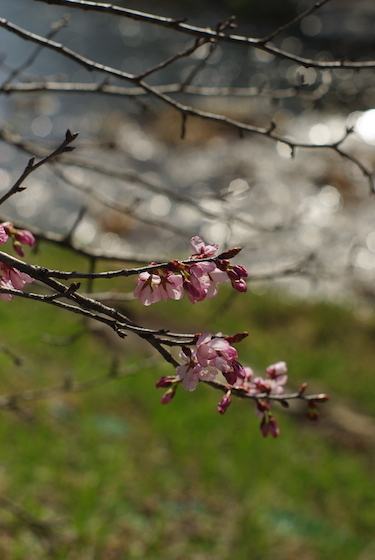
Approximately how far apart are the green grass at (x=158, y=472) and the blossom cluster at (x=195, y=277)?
1222 millimetres

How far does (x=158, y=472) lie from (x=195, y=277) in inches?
118

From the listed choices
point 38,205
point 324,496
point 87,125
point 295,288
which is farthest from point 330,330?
point 87,125

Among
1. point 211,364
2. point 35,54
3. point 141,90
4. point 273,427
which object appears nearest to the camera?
point 211,364

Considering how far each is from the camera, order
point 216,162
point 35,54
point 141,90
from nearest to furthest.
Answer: point 35,54 → point 141,90 → point 216,162

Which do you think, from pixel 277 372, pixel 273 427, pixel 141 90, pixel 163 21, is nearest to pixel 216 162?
pixel 141 90

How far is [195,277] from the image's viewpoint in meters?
1.09

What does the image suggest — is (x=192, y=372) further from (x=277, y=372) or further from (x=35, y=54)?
(x=35, y=54)

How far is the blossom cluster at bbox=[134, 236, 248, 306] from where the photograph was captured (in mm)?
1079

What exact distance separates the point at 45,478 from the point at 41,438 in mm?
360

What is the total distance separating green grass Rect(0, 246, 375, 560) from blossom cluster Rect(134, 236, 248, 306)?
1222mm

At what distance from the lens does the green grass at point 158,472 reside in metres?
3.17

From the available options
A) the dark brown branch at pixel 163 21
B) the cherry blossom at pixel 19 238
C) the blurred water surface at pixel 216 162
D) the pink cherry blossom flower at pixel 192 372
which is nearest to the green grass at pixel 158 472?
the cherry blossom at pixel 19 238

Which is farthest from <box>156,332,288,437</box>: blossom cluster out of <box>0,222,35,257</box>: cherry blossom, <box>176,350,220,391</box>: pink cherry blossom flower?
<box>0,222,35,257</box>: cherry blossom

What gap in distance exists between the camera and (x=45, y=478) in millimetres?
3416
